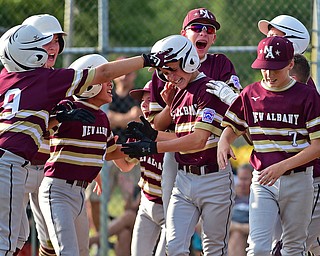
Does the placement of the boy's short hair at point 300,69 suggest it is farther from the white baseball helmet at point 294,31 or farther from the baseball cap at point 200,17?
the baseball cap at point 200,17

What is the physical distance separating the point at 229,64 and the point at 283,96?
2.62 feet

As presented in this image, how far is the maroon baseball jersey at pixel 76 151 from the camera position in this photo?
22.1ft

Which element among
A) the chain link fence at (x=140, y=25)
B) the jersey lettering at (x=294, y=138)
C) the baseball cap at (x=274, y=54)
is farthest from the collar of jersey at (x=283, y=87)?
the chain link fence at (x=140, y=25)

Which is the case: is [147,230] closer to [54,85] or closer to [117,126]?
[54,85]

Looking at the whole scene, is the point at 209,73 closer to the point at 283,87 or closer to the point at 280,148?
the point at 283,87

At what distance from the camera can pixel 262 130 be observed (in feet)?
20.8

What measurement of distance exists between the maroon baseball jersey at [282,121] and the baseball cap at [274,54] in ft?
0.61

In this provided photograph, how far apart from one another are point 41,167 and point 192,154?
140 cm

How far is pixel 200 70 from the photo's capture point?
704cm

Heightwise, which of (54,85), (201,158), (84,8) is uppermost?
(84,8)

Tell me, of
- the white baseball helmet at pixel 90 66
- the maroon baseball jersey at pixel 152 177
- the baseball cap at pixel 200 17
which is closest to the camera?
the white baseball helmet at pixel 90 66

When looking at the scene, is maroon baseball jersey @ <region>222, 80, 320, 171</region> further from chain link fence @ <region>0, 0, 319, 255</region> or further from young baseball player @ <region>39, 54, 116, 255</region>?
chain link fence @ <region>0, 0, 319, 255</region>

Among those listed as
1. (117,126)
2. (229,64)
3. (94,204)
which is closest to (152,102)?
(229,64)

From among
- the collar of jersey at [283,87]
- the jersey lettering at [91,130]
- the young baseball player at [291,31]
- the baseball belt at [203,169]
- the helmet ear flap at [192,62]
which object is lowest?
the baseball belt at [203,169]
